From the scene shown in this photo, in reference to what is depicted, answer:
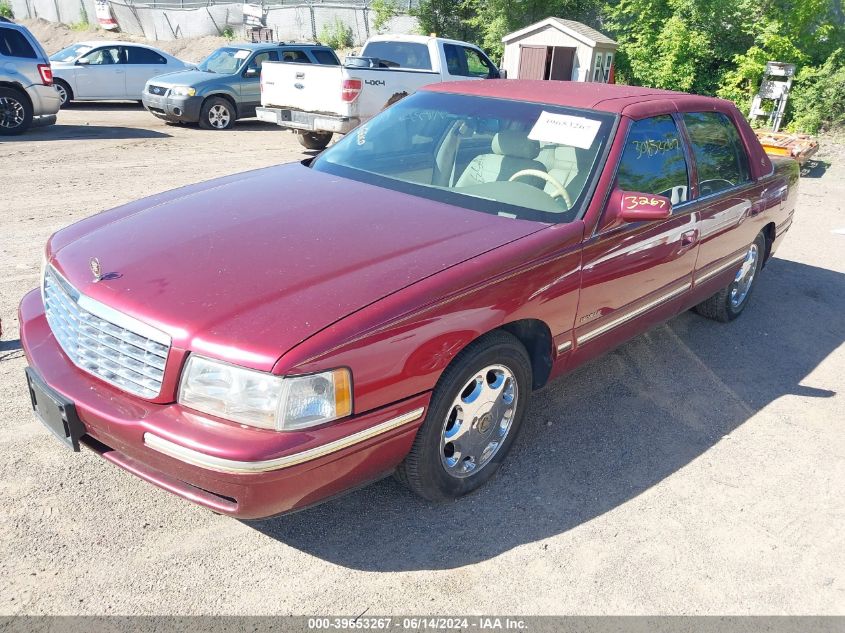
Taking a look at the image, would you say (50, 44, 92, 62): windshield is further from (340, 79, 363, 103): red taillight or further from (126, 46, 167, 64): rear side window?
(340, 79, 363, 103): red taillight

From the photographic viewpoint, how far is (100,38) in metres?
32.5

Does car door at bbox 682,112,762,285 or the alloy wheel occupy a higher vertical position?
car door at bbox 682,112,762,285

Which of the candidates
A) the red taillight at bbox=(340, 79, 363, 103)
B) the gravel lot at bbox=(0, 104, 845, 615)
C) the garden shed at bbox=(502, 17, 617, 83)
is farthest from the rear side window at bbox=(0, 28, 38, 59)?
the garden shed at bbox=(502, 17, 617, 83)

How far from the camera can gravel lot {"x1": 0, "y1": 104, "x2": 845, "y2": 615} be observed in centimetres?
264

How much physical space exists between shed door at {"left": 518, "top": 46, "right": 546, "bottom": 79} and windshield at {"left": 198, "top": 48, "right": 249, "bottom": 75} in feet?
24.4

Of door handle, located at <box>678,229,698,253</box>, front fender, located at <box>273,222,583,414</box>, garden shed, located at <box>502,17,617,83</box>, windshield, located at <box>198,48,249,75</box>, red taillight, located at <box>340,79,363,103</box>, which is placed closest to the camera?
front fender, located at <box>273,222,583,414</box>

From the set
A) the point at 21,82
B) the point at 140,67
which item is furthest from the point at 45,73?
the point at 140,67

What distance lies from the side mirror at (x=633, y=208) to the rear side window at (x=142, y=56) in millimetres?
14472

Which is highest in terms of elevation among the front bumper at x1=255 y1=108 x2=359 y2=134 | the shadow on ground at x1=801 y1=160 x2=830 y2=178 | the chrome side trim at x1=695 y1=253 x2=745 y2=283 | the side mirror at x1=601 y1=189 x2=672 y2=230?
the side mirror at x1=601 y1=189 x2=672 y2=230

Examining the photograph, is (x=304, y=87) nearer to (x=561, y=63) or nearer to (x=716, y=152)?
(x=716, y=152)

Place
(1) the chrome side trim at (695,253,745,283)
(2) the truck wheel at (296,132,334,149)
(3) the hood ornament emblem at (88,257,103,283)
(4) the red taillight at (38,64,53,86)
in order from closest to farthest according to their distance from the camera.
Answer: (3) the hood ornament emblem at (88,257,103,283), (1) the chrome side trim at (695,253,745,283), (4) the red taillight at (38,64,53,86), (2) the truck wheel at (296,132,334,149)

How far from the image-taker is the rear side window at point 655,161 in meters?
3.64

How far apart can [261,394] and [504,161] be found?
2.03 meters

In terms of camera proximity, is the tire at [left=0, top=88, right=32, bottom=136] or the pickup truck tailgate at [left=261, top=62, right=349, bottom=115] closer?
the pickup truck tailgate at [left=261, top=62, right=349, bottom=115]
